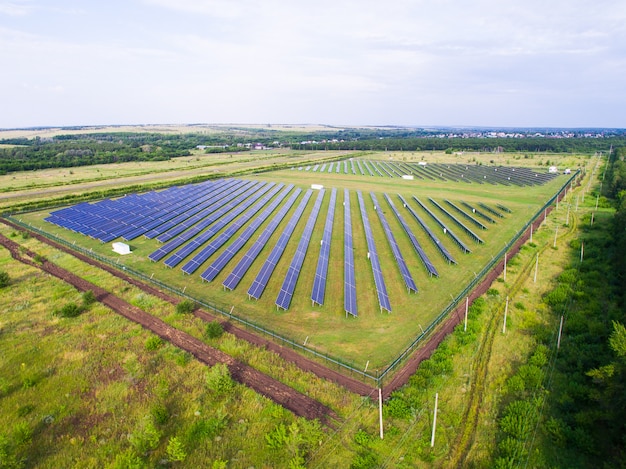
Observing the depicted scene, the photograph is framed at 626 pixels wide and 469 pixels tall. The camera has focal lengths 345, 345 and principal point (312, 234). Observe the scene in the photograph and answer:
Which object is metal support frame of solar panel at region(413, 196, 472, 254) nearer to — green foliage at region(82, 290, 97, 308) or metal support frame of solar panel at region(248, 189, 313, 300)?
metal support frame of solar panel at region(248, 189, 313, 300)

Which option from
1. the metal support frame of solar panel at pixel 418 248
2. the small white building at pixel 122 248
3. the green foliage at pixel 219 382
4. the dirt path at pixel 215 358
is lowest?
the dirt path at pixel 215 358

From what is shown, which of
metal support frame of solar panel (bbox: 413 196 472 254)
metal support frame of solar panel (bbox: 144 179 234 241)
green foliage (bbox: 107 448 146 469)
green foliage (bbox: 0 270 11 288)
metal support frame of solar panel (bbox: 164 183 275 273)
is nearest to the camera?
green foliage (bbox: 107 448 146 469)

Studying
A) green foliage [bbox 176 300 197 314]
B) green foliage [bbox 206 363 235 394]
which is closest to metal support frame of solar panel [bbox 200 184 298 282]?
green foliage [bbox 176 300 197 314]

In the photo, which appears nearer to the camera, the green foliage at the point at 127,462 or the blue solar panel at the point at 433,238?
the green foliage at the point at 127,462

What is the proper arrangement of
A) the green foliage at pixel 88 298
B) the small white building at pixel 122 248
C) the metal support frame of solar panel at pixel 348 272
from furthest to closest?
the small white building at pixel 122 248 < the green foliage at pixel 88 298 < the metal support frame of solar panel at pixel 348 272

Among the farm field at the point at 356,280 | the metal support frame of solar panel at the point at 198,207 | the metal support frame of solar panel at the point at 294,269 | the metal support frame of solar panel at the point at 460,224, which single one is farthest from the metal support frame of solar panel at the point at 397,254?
the metal support frame of solar panel at the point at 198,207

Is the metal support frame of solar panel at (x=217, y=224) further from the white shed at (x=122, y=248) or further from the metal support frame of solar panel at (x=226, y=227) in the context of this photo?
the white shed at (x=122, y=248)
